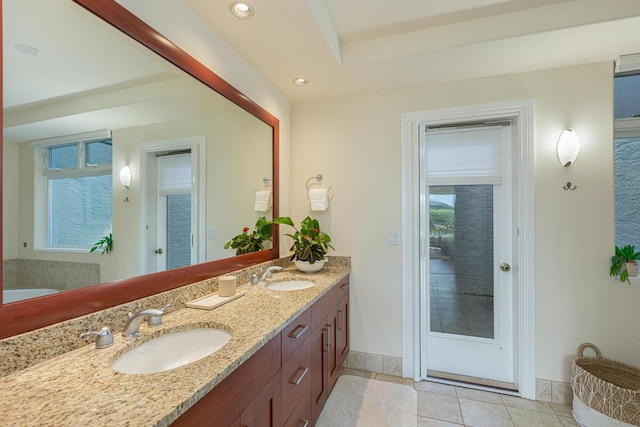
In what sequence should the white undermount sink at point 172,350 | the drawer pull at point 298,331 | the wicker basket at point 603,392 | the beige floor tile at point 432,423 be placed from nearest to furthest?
the white undermount sink at point 172,350
the drawer pull at point 298,331
the wicker basket at point 603,392
the beige floor tile at point 432,423

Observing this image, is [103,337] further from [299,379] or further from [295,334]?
[299,379]

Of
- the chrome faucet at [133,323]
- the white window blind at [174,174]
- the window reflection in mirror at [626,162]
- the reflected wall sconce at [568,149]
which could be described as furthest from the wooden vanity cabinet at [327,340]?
the window reflection in mirror at [626,162]

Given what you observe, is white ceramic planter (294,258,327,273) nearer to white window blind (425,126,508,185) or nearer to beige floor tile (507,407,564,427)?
white window blind (425,126,508,185)

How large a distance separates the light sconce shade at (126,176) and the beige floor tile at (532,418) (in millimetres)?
2707

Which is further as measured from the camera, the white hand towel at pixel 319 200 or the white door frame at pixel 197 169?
the white hand towel at pixel 319 200

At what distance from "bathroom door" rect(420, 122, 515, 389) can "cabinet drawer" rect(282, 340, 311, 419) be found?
1.31 metres

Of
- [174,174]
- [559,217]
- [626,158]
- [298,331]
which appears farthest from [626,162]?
[174,174]

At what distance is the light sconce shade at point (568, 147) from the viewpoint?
78.5 inches

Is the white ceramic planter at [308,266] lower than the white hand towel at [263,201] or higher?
lower

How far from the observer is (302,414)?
4.82 feet

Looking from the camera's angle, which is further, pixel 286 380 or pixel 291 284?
pixel 291 284

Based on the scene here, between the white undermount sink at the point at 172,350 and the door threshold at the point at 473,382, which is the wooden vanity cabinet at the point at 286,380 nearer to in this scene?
the white undermount sink at the point at 172,350

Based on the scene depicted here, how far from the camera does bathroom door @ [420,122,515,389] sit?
7.60 feet

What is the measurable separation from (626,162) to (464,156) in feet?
3.66
